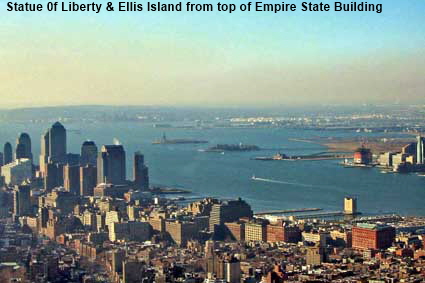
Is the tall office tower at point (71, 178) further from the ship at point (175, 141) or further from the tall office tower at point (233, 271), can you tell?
the ship at point (175, 141)

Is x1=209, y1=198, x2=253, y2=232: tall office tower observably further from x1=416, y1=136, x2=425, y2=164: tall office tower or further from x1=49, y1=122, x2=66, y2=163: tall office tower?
x1=416, y1=136, x2=425, y2=164: tall office tower

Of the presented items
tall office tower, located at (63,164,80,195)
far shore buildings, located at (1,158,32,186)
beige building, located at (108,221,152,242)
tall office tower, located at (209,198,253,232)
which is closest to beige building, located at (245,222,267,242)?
tall office tower, located at (209,198,253,232)

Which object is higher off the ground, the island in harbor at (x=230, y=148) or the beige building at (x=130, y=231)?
Result: the island in harbor at (x=230, y=148)

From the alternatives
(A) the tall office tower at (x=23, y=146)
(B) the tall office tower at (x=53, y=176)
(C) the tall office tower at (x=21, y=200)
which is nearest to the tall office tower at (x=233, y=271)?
(C) the tall office tower at (x=21, y=200)

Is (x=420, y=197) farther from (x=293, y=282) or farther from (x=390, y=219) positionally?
(x=293, y=282)

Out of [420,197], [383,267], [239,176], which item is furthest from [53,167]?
[383,267]
